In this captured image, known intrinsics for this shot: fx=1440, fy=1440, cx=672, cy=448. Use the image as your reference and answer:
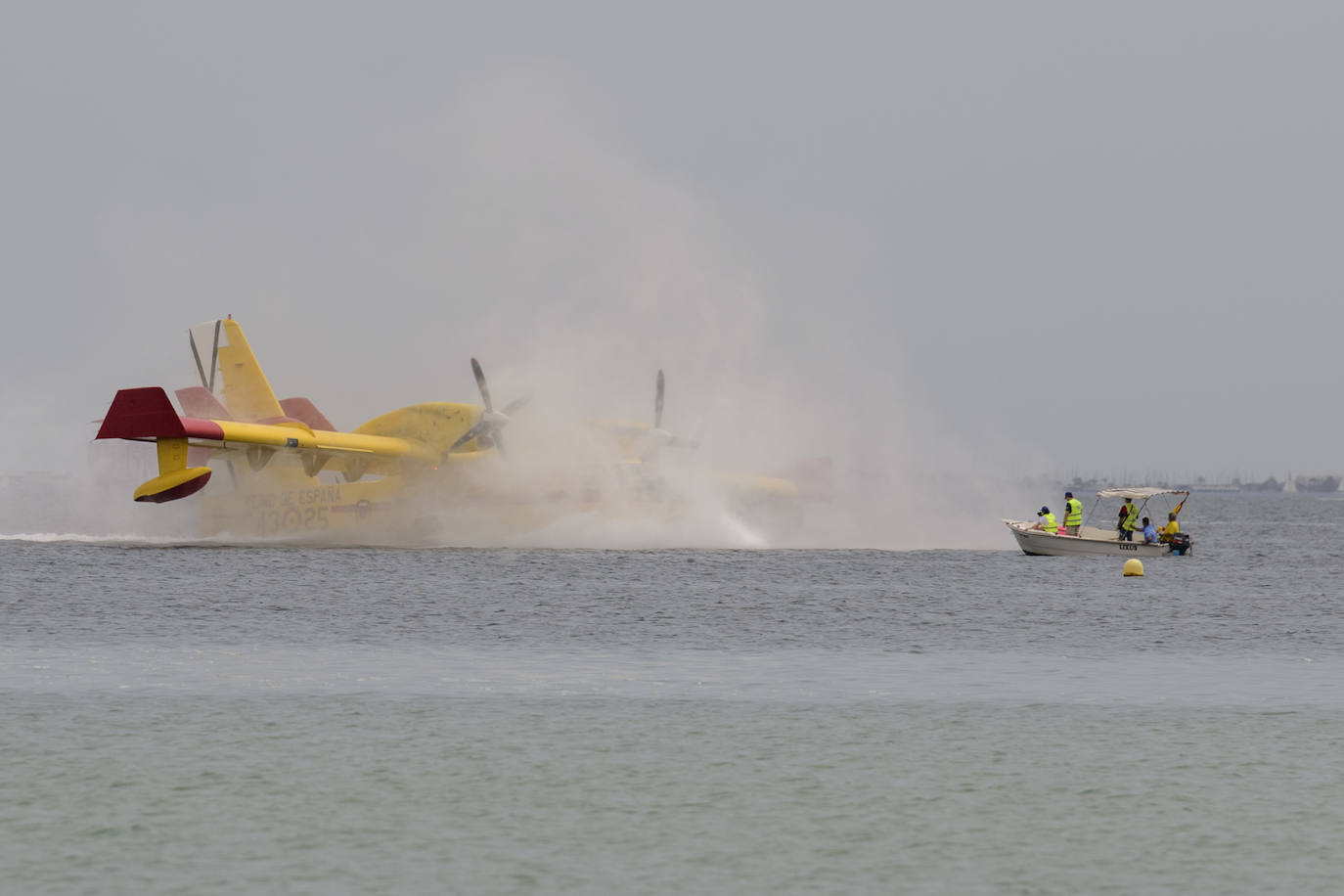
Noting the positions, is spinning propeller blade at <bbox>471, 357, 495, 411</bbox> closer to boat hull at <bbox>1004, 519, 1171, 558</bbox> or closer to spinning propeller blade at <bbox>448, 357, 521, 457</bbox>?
spinning propeller blade at <bbox>448, 357, 521, 457</bbox>

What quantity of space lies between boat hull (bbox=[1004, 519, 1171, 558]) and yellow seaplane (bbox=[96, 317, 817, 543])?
15.3 m

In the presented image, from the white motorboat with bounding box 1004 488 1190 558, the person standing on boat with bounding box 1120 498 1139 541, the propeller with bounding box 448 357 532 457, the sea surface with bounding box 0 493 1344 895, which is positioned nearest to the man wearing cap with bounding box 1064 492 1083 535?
the white motorboat with bounding box 1004 488 1190 558

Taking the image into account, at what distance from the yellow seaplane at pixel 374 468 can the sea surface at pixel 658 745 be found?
15.4 metres

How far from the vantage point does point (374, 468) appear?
55.1m

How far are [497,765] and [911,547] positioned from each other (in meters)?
51.1

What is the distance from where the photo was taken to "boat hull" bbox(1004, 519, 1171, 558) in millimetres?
53094

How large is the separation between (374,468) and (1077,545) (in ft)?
87.6

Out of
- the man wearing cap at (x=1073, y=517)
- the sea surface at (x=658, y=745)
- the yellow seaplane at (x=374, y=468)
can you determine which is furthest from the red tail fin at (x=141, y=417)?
the man wearing cap at (x=1073, y=517)

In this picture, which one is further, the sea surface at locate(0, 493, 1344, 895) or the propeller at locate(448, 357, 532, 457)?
the propeller at locate(448, 357, 532, 457)

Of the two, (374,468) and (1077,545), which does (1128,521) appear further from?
(374,468)

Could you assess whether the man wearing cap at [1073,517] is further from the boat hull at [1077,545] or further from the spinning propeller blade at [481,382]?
the spinning propeller blade at [481,382]

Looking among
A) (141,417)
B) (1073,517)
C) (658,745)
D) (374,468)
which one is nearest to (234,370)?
(374,468)

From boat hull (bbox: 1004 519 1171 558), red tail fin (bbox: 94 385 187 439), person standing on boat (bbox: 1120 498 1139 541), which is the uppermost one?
red tail fin (bbox: 94 385 187 439)

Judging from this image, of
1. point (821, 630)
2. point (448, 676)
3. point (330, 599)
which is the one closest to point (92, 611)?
point (330, 599)
